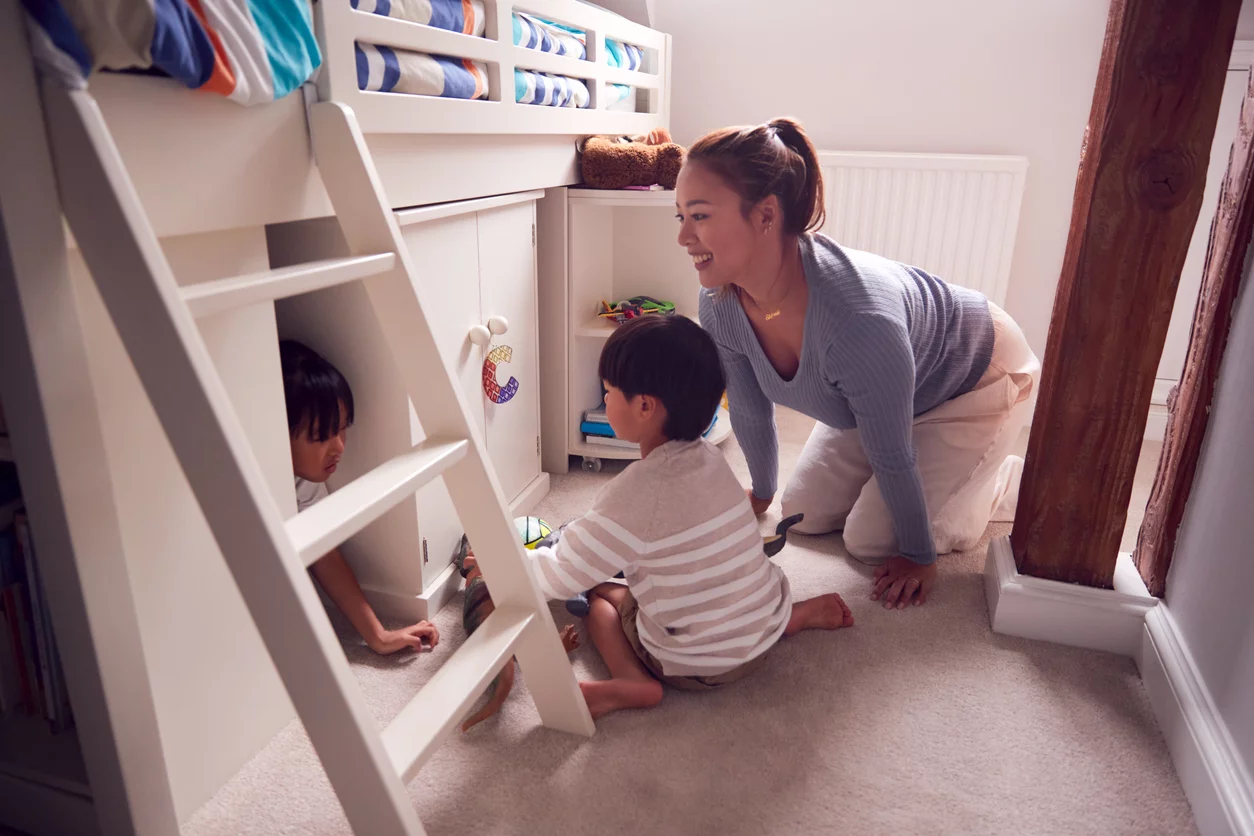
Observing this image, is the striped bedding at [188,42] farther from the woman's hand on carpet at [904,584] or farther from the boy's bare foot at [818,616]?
the woman's hand on carpet at [904,584]

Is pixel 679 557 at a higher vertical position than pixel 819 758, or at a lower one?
higher

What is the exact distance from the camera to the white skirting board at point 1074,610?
54.6 inches

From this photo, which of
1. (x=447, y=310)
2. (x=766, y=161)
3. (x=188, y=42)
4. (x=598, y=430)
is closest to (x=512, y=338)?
(x=447, y=310)

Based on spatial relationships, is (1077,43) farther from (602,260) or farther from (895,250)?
(602,260)

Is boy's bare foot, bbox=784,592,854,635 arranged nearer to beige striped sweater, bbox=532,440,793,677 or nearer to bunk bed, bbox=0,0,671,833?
beige striped sweater, bbox=532,440,793,677

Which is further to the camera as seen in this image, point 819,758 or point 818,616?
point 818,616

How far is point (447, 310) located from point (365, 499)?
24.1 inches

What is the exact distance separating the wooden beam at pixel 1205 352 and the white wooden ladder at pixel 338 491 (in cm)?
102

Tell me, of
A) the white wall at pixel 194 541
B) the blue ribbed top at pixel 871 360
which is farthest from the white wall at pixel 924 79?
the white wall at pixel 194 541

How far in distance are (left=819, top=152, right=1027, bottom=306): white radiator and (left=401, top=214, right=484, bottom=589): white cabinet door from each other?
1352mm

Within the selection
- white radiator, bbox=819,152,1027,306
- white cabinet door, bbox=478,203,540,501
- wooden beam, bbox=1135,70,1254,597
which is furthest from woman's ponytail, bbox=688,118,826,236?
white radiator, bbox=819,152,1027,306

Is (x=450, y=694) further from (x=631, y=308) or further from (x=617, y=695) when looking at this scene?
(x=631, y=308)

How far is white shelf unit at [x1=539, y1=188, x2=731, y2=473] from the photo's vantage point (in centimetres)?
192

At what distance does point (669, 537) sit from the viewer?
121cm
